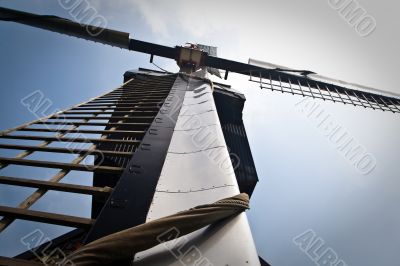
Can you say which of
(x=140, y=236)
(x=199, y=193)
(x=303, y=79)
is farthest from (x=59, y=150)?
(x=303, y=79)

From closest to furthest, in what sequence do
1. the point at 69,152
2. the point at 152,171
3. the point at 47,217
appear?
1. the point at 47,217
2. the point at 152,171
3. the point at 69,152

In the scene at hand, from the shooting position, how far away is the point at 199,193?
2.20 metres

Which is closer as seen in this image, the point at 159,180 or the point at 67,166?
the point at 159,180

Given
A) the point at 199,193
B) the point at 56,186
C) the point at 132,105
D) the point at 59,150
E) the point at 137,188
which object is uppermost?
the point at 132,105

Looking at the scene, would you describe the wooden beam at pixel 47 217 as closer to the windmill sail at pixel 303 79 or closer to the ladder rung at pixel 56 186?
the ladder rung at pixel 56 186

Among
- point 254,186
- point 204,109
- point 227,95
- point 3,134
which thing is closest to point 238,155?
point 254,186

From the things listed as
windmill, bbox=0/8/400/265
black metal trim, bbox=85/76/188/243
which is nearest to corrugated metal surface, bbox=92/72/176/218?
windmill, bbox=0/8/400/265

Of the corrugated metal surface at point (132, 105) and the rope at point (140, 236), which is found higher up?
the corrugated metal surface at point (132, 105)

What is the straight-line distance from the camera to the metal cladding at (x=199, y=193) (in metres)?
1.58

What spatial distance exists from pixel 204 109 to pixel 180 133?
3.51 feet

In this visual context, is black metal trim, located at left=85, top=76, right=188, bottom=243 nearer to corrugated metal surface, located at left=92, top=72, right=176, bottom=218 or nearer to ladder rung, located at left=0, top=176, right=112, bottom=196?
ladder rung, located at left=0, top=176, right=112, bottom=196

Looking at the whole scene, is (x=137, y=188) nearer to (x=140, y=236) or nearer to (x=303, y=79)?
(x=140, y=236)

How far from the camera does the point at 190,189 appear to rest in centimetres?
227

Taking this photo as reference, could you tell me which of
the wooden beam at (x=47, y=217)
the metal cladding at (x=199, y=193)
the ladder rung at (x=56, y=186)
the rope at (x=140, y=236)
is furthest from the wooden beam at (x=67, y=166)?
the rope at (x=140, y=236)
